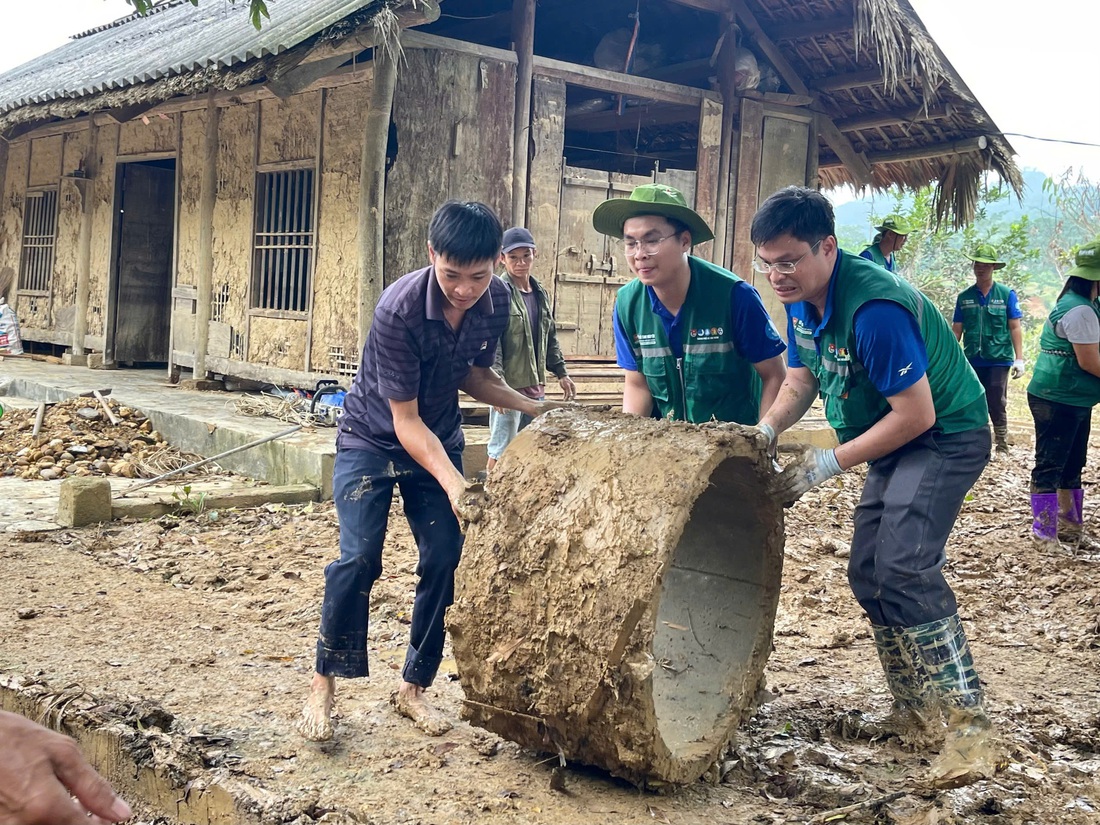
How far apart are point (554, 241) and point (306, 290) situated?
218cm

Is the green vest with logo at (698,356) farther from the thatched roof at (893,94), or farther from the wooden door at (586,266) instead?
the thatched roof at (893,94)

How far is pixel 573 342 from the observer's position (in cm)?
907

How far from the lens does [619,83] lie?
8.94 metres

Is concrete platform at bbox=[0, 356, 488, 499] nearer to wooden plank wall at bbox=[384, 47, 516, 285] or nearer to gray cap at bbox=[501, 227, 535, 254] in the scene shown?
gray cap at bbox=[501, 227, 535, 254]

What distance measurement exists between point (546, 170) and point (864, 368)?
5.67 metres

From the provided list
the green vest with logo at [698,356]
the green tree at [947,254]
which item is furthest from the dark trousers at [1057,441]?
the green tree at [947,254]

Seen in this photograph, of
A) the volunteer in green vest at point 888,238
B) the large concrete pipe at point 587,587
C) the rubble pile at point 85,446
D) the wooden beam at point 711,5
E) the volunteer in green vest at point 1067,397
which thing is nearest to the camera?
the large concrete pipe at point 587,587

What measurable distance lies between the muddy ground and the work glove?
2.64 feet

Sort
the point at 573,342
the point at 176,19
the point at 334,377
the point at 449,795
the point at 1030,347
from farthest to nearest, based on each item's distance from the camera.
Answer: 1. the point at 1030,347
2. the point at 176,19
3. the point at 573,342
4. the point at 334,377
5. the point at 449,795

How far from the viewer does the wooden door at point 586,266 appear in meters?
8.76

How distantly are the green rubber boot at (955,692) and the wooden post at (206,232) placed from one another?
27.0 ft

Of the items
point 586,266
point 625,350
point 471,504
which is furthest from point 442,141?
point 471,504

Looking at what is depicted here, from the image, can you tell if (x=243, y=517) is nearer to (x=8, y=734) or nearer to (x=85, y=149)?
(x=8, y=734)

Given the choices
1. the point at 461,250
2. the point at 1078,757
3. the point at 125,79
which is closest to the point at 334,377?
the point at 125,79
